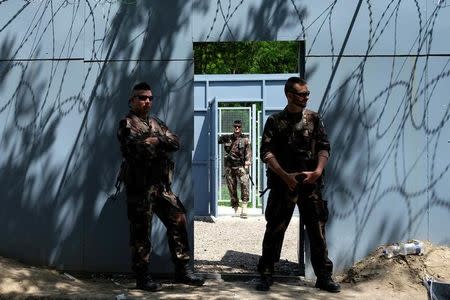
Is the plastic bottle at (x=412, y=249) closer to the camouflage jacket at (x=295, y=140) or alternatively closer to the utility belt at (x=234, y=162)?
the camouflage jacket at (x=295, y=140)

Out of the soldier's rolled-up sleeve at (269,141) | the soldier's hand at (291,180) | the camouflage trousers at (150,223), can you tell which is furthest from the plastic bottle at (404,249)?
the camouflage trousers at (150,223)

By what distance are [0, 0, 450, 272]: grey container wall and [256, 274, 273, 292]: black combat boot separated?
836 mm

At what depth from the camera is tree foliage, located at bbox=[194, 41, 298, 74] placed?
679 inches

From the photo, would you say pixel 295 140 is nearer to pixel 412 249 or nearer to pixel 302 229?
pixel 302 229

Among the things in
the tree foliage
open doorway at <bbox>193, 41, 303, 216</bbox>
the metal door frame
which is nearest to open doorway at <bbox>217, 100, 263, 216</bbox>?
open doorway at <bbox>193, 41, 303, 216</bbox>

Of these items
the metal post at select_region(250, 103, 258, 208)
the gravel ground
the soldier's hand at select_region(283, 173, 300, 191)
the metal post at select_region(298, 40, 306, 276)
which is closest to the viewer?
the soldier's hand at select_region(283, 173, 300, 191)

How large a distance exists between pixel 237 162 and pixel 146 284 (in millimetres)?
5724

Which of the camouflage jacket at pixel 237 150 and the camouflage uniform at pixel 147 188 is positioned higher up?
the camouflage jacket at pixel 237 150

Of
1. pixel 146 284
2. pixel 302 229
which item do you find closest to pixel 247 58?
pixel 302 229

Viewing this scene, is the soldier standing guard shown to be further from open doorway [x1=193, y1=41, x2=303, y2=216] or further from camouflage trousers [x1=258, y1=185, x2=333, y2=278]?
open doorway [x1=193, y1=41, x2=303, y2=216]

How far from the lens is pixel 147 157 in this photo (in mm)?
4984

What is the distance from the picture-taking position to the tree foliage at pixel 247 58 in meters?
17.2

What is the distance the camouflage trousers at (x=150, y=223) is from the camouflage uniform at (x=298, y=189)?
0.81 metres

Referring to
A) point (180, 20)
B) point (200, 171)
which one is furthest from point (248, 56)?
point (180, 20)
